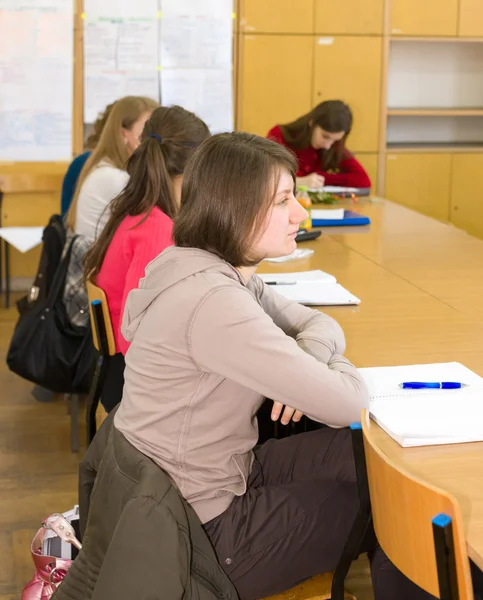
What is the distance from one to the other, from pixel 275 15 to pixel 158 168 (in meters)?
3.33

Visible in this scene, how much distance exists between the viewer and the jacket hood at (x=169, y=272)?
1.55 m

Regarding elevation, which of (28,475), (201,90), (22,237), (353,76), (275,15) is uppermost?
(275,15)

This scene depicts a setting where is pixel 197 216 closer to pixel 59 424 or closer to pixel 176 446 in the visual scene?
pixel 176 446

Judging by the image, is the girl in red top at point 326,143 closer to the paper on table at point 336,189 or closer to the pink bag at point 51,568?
the paper on table at point 336,189

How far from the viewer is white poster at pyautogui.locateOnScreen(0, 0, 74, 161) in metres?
5.17

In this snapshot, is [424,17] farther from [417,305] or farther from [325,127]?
[417,305]

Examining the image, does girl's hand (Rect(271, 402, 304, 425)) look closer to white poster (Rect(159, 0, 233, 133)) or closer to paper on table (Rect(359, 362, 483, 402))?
paper on table (Rect(359, 362, 483, 402))

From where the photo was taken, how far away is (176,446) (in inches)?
60.0

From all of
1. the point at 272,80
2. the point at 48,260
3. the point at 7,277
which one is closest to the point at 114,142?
the point at 48,260

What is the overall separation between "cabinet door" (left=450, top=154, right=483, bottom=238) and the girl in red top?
1.44m

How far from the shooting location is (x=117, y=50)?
17.4 feet

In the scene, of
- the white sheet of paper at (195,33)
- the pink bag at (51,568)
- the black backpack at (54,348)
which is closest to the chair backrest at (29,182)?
the white sheet of paper at (195,33)

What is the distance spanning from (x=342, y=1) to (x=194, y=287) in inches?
175

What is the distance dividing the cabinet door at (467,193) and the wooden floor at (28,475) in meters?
3.40
